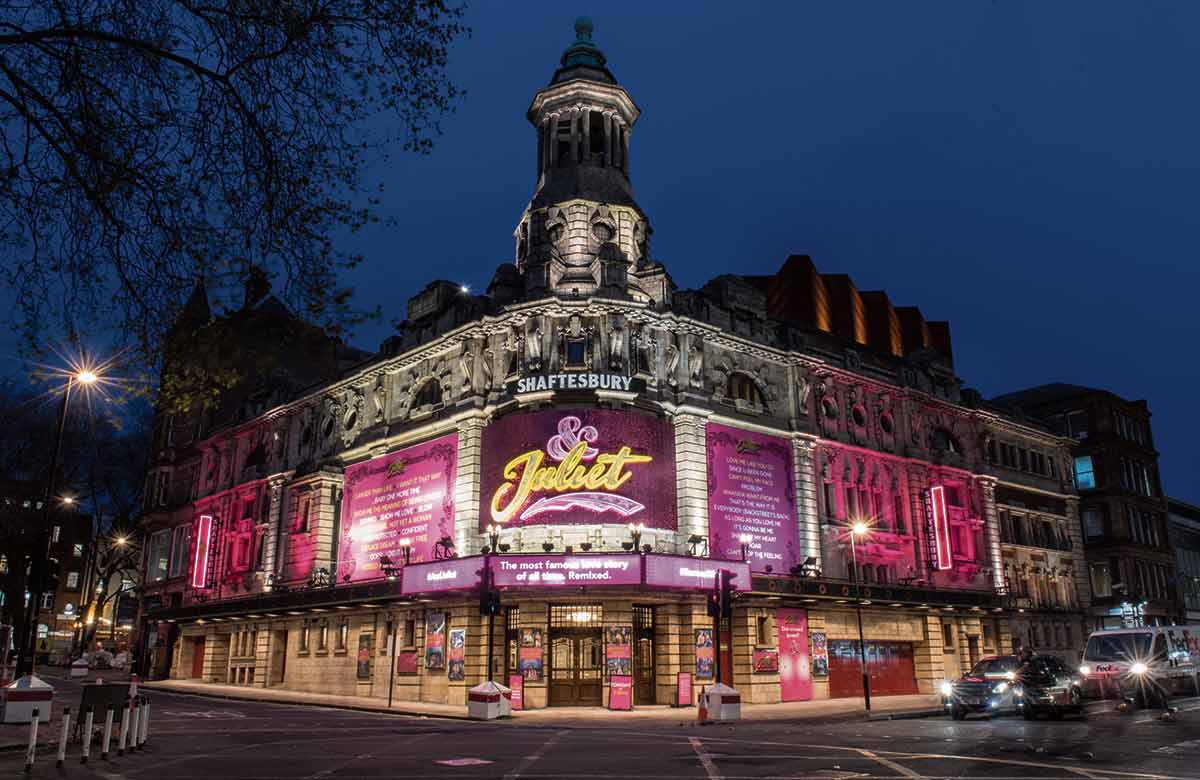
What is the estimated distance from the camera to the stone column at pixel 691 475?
3438 cm

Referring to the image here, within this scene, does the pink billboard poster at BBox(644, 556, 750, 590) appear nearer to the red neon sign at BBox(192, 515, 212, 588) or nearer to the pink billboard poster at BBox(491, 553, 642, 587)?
the pink billboard poster at BBox(491, 553, 642, 587)

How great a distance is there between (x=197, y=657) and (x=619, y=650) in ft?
121

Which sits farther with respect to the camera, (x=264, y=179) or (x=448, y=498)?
(x=448, y=498)

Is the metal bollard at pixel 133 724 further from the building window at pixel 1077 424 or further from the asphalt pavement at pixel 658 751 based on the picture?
the building window at pixel 1077 424

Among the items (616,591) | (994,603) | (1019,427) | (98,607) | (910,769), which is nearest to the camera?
(910,769)

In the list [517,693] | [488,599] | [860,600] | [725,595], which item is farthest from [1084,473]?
[488,599]

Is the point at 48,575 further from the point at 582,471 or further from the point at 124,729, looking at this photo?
the point at 582,471

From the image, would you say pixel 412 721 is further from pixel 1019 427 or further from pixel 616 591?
pixel 1019 427

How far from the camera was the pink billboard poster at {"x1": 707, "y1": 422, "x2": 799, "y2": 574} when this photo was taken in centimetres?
3572

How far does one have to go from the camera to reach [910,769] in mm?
13875

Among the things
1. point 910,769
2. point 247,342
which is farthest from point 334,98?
point 910,769

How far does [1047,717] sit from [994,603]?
21.3m

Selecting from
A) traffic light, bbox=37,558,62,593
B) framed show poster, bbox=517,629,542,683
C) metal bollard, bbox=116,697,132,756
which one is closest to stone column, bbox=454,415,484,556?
framed show poster, bbox=517,629,542,683

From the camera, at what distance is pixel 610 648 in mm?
31406
